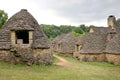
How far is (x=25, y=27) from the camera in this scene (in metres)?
24.3

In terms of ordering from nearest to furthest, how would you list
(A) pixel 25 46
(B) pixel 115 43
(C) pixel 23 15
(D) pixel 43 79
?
(D) pixel 43 79 → (A) pixel 25 46 → (C) pixel 23 15 → (B) pixel 115 43

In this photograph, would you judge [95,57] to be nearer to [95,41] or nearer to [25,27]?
[95,41]

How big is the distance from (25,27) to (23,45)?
1891 millimetres

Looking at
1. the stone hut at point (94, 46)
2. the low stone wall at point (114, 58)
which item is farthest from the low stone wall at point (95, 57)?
the low stone wall at point (114, 58)

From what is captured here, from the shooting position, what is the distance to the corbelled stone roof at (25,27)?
24.5m

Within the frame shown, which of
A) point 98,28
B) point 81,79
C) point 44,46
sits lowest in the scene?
point 81,79

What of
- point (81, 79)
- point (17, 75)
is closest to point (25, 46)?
point (17, 75)

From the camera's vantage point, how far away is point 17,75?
18.1m

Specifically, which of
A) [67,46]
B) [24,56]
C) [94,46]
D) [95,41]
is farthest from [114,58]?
[67,46]

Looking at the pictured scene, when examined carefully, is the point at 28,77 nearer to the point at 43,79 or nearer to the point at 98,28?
the point at 43,79

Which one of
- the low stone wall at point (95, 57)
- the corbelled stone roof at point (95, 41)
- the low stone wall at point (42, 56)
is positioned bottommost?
the low stone wall at point (95, 57)

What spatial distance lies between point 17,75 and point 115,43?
18642 mm

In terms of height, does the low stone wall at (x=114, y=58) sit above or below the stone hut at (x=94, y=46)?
below

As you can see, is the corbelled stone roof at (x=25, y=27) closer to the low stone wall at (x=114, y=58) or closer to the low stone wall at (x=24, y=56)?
the low stone wall at (x=24, y=56)
